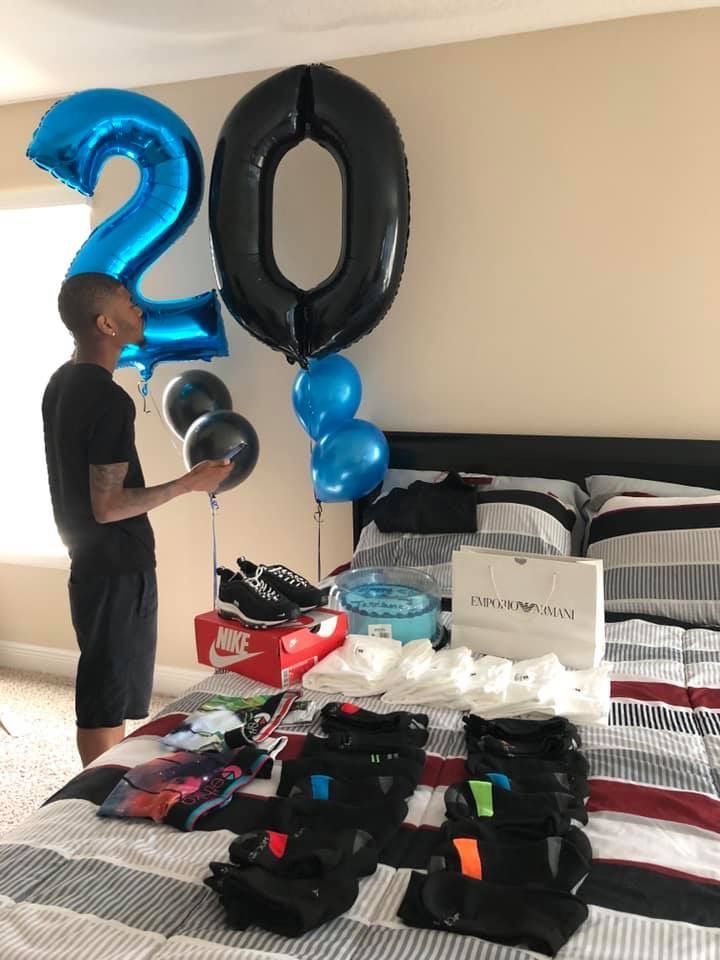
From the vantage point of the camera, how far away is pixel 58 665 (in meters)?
3.32

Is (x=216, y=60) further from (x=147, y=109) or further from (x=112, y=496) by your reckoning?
(x=112, y=496)

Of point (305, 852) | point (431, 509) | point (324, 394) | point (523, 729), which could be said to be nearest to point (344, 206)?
point (324, 394)

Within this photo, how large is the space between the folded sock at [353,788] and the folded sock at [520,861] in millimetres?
145

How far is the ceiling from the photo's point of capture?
222 cm

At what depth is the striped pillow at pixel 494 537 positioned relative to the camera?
6.98 feet

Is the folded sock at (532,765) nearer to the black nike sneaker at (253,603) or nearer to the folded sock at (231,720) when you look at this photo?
the folded sock at (231,720)

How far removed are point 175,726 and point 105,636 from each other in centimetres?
68

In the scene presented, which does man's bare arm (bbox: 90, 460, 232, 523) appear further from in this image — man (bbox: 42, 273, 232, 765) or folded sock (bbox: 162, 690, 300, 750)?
folded sock (bbox: 162, 690, 300, 750)

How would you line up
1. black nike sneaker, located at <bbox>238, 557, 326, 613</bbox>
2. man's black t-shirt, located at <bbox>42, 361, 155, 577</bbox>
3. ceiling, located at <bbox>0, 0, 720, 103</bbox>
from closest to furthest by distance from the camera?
black nike sneaker, located at <bbox>238, 557, 326, 613</bbox>, man's black t-shirt, located at <bbox>42, 361, 155, 577</bbox>, ceiling, located at <bbox>0, 0, 720, 103</bbox>

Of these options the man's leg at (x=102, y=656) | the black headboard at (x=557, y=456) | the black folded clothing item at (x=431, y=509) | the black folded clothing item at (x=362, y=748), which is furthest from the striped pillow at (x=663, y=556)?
the man's leg at (x=102, y=656)

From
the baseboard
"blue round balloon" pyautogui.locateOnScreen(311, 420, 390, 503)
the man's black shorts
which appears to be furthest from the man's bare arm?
the baseboard

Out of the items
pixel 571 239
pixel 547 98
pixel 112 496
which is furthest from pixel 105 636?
pixel 547 98

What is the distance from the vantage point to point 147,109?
7.37ft

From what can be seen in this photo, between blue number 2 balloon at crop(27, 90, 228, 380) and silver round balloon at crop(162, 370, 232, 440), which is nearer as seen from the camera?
blue number 2 balloon at crop(27, 90, 228, 380)
